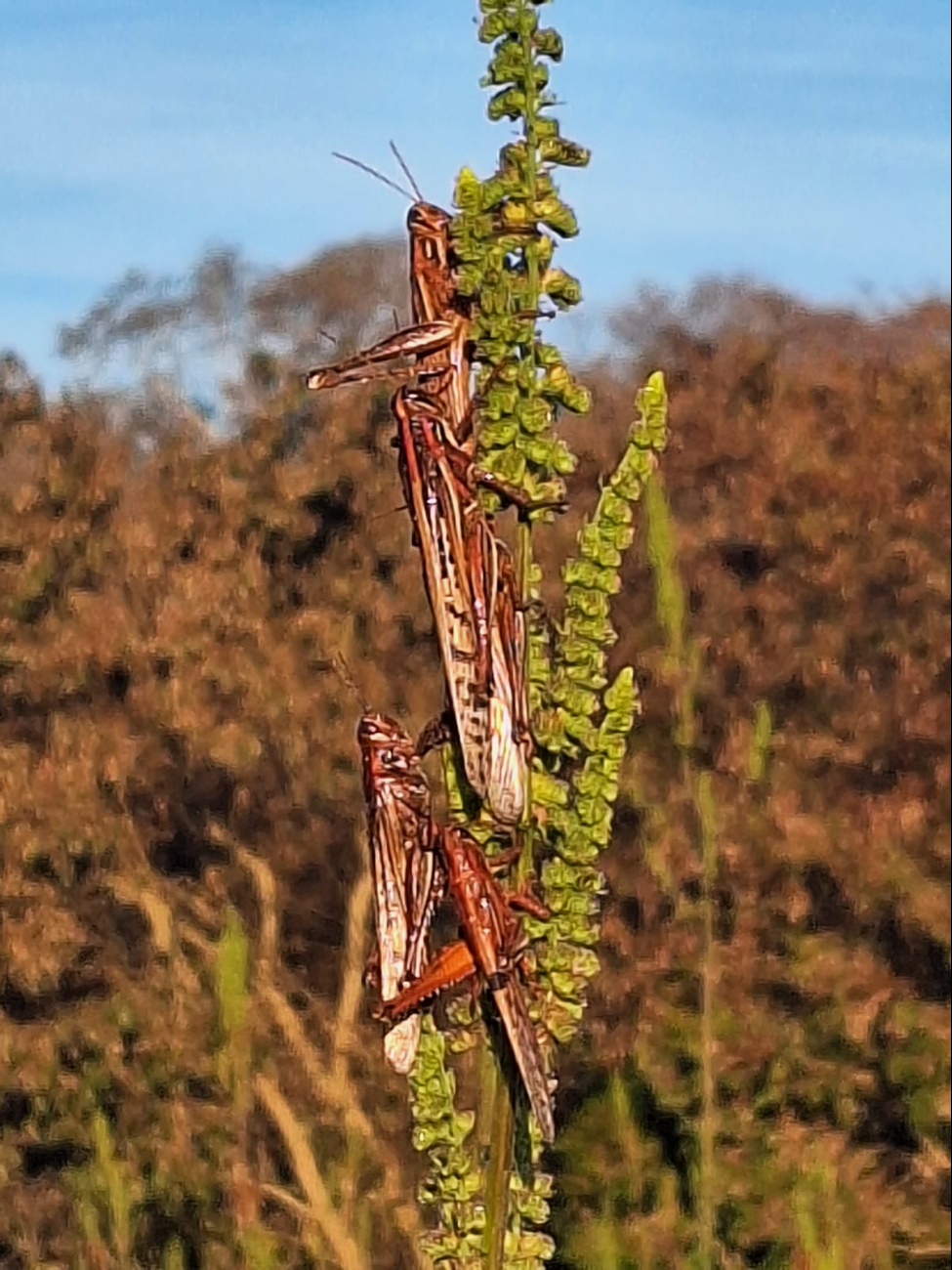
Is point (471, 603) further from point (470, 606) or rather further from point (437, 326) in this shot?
point (437, 326)

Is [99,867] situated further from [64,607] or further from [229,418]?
[229,418]

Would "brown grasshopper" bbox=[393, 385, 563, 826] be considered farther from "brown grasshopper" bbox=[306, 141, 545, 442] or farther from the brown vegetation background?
the brown vegetation background

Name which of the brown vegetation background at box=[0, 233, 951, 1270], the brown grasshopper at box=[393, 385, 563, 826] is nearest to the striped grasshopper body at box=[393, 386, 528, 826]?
the brown grasshopper at box=[393, 385, 563, 826]

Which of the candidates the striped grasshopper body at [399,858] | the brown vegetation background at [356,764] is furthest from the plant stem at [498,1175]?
the brown vegetation background at [356,764]

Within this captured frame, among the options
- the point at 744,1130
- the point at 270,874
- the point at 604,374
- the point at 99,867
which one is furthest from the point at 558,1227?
the point at 604,374

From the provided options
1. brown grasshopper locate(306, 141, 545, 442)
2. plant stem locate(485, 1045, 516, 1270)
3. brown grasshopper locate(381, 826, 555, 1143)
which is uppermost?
brown grasshopper locate(306, 141, 545, 442)

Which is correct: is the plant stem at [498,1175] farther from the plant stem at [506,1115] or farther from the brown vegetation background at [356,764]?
the brown vegetation background at [356,764]

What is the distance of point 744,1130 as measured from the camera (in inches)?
118

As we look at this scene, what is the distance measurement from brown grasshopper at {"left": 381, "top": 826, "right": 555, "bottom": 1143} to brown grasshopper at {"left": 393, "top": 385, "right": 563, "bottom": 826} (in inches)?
1.1

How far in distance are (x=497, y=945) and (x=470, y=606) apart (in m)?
0.12

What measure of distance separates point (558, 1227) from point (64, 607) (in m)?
1.28

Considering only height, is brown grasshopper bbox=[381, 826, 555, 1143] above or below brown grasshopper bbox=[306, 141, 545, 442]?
below

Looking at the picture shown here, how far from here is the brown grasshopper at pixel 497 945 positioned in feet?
2.07

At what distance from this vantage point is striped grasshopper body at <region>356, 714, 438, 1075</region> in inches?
28.9
